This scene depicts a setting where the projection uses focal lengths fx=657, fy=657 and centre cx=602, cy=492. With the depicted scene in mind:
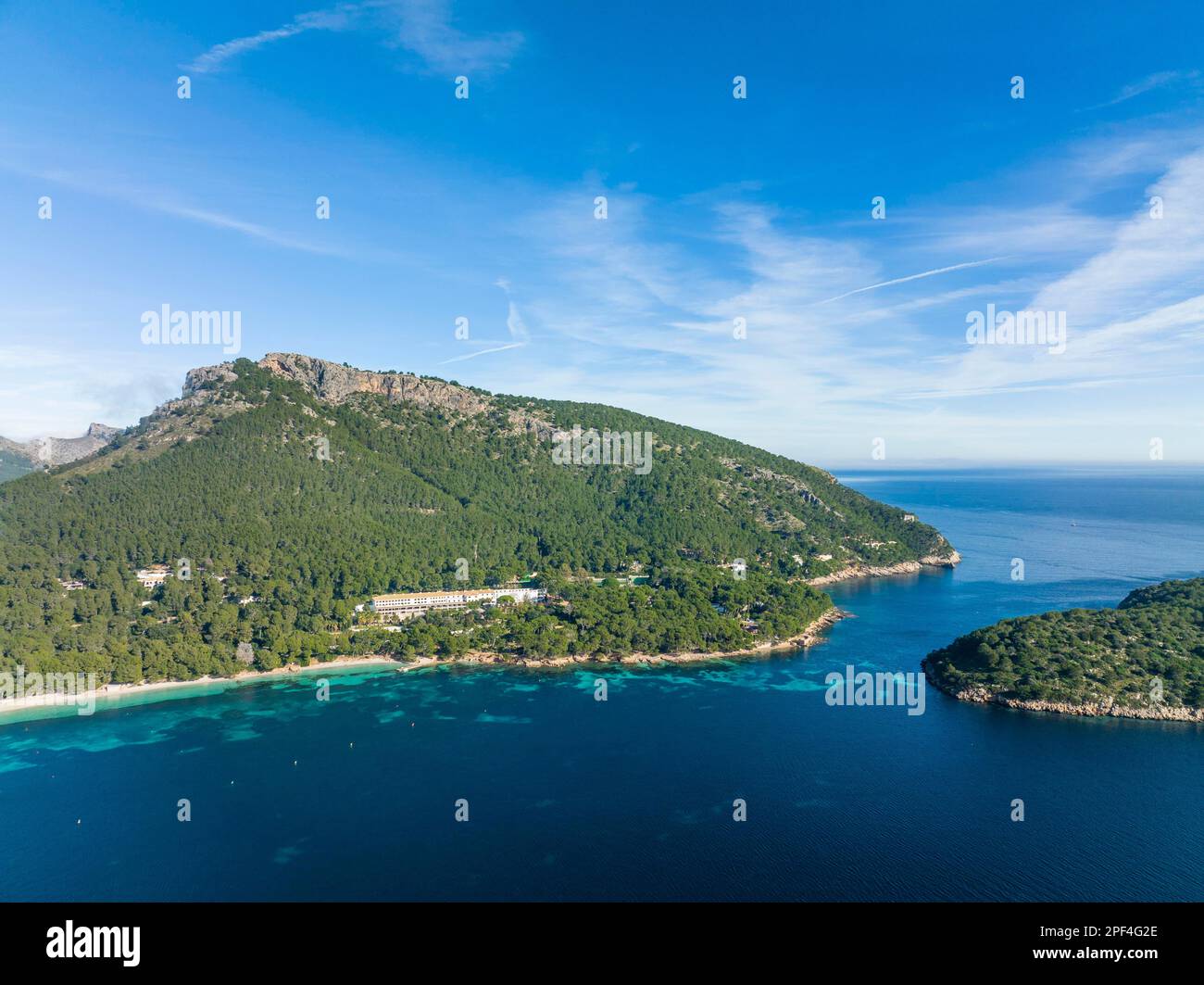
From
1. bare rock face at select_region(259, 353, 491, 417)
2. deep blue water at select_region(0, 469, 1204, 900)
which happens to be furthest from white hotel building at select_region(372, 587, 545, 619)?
bare rock face at select_region(259, 353, 491, 417)

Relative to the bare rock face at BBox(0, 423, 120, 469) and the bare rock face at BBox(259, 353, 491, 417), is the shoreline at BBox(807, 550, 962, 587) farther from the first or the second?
the bare rock face at BBox(0, 423, 120, 469)

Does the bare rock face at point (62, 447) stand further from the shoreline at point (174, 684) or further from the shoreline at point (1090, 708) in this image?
the shoreline at point (1090, 708)

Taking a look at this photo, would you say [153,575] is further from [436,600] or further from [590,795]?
[590,795]

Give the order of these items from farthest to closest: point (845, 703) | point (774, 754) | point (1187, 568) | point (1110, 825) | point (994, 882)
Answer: point (1187, 568) < point (845, 703) < point (774, 754) < point (1110, 825) < point (994, 882)

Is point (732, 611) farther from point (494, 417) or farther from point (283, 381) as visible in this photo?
point (283, 381)

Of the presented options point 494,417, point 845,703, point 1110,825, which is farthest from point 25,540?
point 1110,825

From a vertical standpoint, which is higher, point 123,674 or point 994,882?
point 123,674

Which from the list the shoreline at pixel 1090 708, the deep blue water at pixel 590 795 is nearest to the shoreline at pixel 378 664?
the deep blue water at pixel 590 795
